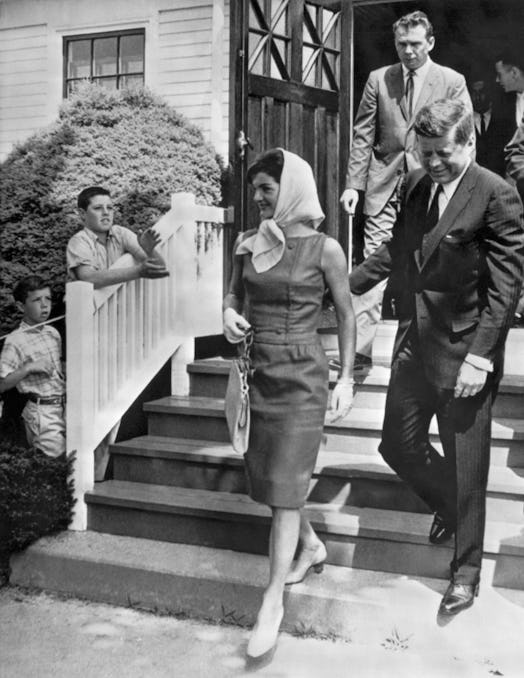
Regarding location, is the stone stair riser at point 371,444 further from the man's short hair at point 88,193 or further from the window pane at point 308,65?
the window pane at point 308,65

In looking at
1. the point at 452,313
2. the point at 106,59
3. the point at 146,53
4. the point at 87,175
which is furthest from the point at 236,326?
the point at 106,59

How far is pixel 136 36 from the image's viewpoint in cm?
848

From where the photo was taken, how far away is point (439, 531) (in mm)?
3416

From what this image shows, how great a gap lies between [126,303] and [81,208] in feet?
1.79

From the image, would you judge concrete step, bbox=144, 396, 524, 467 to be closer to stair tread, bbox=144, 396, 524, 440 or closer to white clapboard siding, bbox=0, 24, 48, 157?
stair tread, bbox=144, 396, 524, 440

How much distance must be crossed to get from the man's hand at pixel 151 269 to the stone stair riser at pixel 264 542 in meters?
1.19

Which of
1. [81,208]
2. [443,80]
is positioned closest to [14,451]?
[81,208]

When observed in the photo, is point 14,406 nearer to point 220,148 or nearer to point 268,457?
point 268,457

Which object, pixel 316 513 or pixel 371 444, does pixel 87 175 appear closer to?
pixel 371 444

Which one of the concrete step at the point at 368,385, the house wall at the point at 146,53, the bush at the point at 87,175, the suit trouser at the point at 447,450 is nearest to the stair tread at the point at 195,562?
the suit trouser at the point at 447,450

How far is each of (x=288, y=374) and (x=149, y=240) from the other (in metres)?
1.55

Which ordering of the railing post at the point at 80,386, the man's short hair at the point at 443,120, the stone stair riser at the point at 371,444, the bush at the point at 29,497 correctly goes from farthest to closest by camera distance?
the railing post at the point at 80,386 → the bush at the point at 29,497 → the stone stair riser at the point at 371,444 → the man's short hair at the point at 443,120

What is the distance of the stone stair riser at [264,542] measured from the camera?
3.42 meters

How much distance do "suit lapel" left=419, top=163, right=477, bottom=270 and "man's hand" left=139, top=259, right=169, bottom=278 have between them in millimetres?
1825
